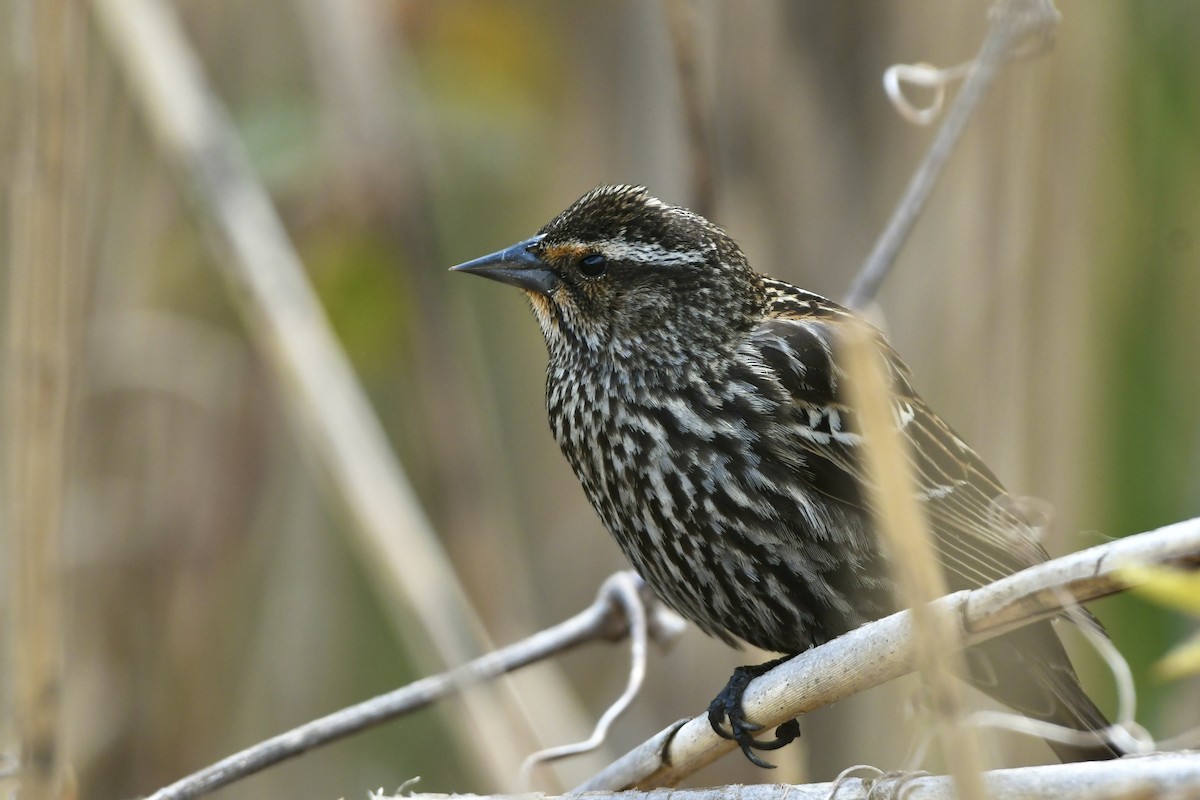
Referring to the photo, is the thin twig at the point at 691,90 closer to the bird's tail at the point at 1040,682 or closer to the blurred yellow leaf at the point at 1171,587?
the bird's tail at the point at 1040,682

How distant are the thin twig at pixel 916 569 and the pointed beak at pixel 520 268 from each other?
54.5 inches

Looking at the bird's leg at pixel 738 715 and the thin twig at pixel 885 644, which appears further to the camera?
the bird's leg at pixel 738 715

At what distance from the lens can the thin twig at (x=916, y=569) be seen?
1184mm

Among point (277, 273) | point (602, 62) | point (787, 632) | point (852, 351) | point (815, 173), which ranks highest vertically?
point (602, 62)

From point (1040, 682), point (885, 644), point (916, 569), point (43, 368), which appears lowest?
point (1040, 682)

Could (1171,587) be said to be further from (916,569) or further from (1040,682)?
(1040,682)

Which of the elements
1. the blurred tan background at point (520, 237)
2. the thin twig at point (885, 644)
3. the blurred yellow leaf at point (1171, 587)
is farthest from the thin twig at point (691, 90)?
the blurred yellow leaf at point (1171, 587)

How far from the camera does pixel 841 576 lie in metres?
2.37

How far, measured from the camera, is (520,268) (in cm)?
262

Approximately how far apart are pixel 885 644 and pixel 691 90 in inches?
55.1

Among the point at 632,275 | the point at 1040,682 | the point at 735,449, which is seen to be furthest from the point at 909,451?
the point at 632,275

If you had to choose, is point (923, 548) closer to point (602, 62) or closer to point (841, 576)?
point (841, 576)

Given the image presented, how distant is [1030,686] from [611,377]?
90 centimetres

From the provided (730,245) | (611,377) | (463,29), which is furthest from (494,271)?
(463,29)
